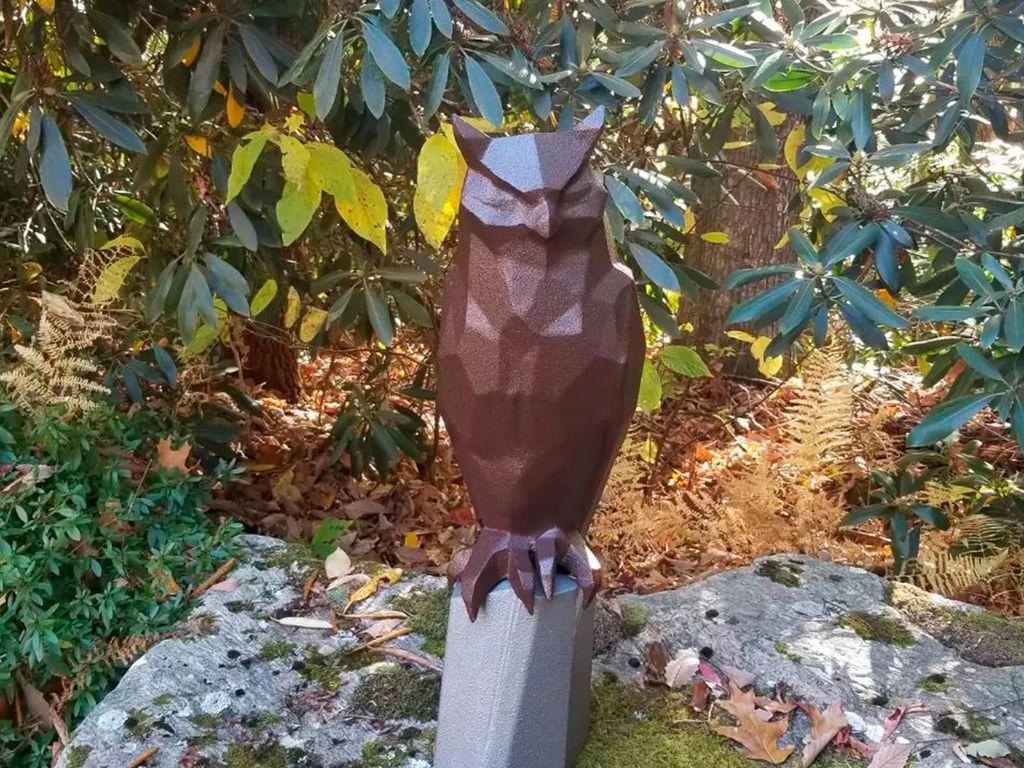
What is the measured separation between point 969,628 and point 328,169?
6.76 ft

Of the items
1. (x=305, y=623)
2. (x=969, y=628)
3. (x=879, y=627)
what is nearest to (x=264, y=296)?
(x=305, y=623)

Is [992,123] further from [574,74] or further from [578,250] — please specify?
[578,250]

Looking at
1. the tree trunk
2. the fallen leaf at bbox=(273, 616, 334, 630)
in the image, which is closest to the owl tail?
the fallen leaf at bbox=(273, 616, 334, 630)

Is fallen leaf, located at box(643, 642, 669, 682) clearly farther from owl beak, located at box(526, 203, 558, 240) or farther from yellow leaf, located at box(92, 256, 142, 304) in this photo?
yellow leaf, located at box(92, 256, 142, 304)

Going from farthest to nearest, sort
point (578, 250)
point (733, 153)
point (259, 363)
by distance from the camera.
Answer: point (733, 153) → point (259, 363) → point (578, 250)

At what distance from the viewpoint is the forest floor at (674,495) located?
332cm

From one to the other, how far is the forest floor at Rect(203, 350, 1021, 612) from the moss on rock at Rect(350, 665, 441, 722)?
0.97 m

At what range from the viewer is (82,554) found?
2.22 meters

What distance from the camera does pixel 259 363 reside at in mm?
4230

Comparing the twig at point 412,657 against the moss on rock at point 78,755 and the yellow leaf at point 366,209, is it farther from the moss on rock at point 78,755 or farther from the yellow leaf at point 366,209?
the yellow leaf at point 366,209

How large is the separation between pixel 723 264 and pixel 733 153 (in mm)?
576

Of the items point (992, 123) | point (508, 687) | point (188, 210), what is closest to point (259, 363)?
point (188, 210)

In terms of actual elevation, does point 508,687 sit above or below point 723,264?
below

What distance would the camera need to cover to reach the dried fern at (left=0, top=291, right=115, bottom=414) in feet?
7.79
